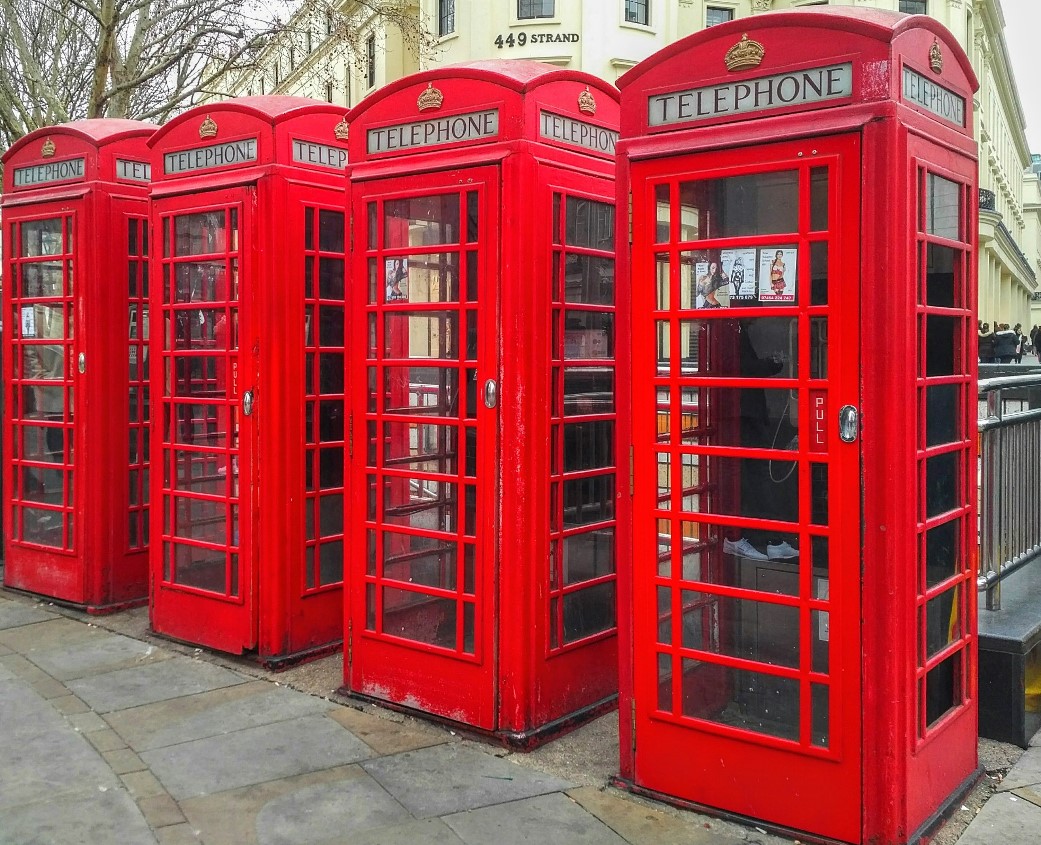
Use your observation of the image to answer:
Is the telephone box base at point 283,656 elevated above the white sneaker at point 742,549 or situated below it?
below

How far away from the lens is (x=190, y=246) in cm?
589

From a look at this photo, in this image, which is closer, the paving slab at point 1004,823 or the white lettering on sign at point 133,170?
the paving slab at point 1004,823

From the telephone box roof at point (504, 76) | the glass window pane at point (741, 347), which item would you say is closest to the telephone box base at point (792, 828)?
the glass window pane at point (741, 347)

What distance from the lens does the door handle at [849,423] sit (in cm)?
344

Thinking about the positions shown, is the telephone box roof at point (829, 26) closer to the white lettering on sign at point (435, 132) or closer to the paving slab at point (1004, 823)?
the white lettering on sign at point (435, 132)

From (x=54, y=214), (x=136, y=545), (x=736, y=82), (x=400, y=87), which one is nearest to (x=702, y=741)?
(x=736, y=82)

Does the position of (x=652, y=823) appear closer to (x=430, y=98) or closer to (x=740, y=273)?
(x=740, y=273)

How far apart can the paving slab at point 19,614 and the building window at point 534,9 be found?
24438 mm

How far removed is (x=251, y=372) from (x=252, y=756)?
206 centimetres

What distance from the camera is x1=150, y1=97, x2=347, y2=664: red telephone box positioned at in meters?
5.58

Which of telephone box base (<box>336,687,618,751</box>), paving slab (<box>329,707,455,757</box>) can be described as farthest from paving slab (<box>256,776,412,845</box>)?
telephone box base (<box>336,687,618,751</box>)

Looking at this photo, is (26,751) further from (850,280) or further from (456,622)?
(850,280)

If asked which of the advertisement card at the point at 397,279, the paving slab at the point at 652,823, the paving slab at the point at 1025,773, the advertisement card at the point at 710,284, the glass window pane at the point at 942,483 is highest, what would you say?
the advertisement card at the point at 397,279

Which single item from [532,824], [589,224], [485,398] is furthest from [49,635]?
[589,224]
